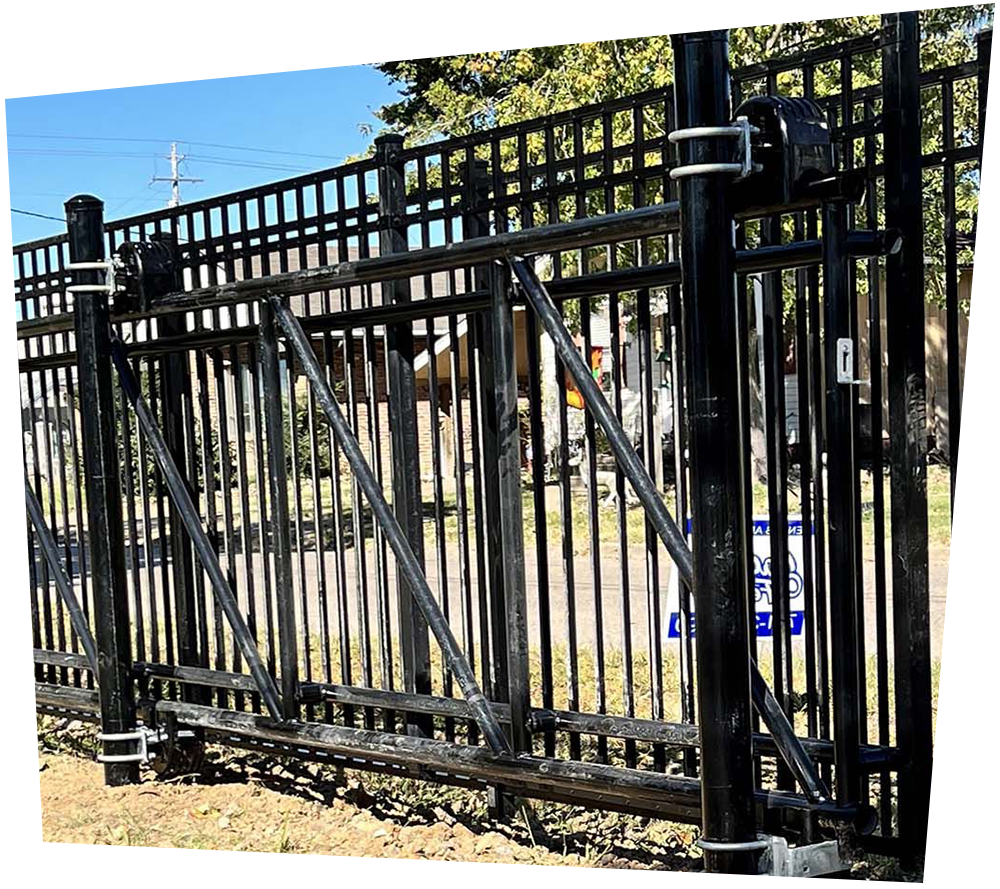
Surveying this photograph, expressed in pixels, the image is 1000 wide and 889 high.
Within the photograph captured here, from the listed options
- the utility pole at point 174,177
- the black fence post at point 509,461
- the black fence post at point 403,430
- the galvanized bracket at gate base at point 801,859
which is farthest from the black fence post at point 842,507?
the utility pole at point 174,177

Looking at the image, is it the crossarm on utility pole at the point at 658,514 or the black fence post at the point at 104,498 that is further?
the black fence post at the point at 104,498

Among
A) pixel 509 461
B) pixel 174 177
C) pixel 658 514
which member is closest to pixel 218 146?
pixel 174 177

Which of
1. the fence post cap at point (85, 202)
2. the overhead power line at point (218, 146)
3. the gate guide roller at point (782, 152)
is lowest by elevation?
the gate guide roller at point (782, 152)

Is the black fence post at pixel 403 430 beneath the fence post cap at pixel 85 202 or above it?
beneath

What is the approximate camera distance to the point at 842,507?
2838 mm

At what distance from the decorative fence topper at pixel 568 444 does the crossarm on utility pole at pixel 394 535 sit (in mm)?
10

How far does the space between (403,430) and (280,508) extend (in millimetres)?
434

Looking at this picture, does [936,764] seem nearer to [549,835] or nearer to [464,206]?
[549,835]

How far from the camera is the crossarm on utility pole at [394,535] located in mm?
3389

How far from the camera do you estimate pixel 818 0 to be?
4.47 meters

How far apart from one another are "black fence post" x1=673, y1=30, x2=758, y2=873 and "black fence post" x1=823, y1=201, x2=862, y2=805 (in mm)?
343

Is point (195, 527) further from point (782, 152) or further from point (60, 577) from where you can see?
point (782, 152)

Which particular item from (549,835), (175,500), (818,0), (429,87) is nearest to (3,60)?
(175,500)

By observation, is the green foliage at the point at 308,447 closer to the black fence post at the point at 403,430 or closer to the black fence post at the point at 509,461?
the black fence post at the point at 403,430
